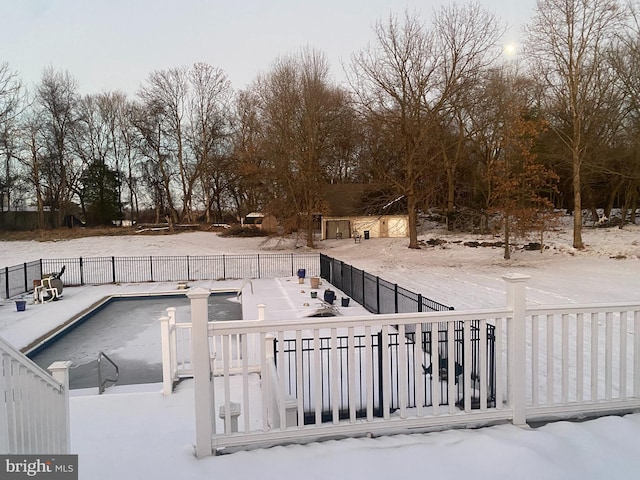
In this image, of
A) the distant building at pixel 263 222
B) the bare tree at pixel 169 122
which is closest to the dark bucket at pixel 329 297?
the distant building at pixel 263 222

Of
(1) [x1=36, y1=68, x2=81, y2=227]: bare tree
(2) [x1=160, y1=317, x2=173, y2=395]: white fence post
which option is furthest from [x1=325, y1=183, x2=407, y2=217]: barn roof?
(2) [x1=160, y1=317, x2=173, y2=395]: white fence post

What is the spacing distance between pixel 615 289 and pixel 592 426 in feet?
36.0

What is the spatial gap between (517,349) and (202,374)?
224cm

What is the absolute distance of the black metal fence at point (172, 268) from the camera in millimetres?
19844

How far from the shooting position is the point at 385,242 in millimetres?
28078

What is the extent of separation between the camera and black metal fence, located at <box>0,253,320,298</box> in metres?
19.8

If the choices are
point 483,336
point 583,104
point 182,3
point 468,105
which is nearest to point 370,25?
point 468,105

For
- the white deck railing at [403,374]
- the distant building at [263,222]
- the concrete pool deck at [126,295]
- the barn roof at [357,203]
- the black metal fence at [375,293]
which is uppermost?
the barn roof at [357,203]

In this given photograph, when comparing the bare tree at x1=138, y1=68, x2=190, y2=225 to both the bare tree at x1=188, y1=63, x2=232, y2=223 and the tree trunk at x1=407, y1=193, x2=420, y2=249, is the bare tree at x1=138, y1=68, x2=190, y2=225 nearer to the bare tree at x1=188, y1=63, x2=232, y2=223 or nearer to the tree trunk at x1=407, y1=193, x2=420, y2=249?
the bare tree at x1=188, y1=63, x2=232, y2=223

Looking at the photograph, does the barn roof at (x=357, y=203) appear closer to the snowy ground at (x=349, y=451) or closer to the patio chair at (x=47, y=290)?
the patio chair at (x=47, y=290)

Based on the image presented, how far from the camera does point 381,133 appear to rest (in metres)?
25.5

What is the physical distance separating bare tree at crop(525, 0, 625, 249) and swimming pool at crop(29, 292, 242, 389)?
1768 cm

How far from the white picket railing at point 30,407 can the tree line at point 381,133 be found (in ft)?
64.4

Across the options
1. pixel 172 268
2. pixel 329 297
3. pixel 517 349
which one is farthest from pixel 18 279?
pixel 517 349
